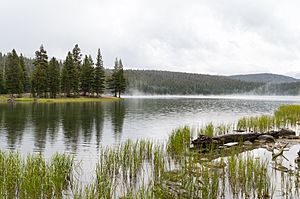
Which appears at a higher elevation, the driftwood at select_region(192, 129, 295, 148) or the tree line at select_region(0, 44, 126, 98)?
the tree line at select_region(0, 44, 126, 98)

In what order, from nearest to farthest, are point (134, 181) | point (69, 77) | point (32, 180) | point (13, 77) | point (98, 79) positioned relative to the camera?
point (32, 180)
point (134, 181)
point (13, 77)
point (69, 77)
point (98, 79)

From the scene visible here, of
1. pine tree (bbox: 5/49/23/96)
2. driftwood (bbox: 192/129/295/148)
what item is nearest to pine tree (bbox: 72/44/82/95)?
pine tree (bbox: 5/49/23/96)

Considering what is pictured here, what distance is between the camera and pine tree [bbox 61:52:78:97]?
88438 mm

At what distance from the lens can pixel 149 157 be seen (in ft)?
53.5

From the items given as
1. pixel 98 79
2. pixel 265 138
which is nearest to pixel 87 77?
pixel 98 79

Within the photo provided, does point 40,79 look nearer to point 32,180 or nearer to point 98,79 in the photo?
point 98,79

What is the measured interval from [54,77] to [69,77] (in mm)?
5891

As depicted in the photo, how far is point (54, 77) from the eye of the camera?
84.8 metres

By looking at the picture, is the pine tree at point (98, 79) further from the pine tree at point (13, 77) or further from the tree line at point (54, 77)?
the pine tree at point (13, 77)

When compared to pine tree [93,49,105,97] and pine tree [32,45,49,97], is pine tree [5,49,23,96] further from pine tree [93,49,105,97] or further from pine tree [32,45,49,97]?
pine tree [93,49,105,97]

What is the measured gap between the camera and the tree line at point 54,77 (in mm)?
83750

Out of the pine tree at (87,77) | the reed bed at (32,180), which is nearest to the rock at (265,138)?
the reed bed at (32,180)

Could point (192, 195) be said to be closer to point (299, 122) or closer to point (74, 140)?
point (74, 140)

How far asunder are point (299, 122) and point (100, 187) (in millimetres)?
→ 31958
